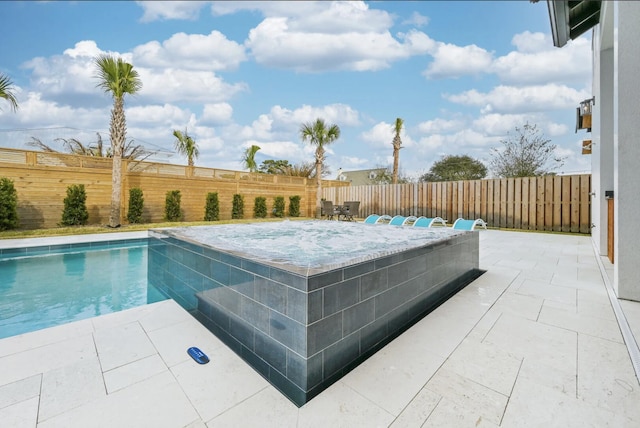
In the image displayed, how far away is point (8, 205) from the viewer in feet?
23.6

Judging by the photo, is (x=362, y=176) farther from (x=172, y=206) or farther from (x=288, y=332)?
(x=288, y=332)

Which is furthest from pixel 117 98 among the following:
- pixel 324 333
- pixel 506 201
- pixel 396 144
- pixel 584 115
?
pixel 506 201

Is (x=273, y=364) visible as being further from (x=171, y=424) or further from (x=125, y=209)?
(x=125, y=209)

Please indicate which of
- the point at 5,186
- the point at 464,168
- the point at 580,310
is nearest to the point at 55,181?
the point at 5,186

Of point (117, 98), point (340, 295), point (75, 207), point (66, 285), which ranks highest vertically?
point (117, 98)

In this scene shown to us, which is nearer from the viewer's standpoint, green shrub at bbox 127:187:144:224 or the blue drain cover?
the blue drain cover

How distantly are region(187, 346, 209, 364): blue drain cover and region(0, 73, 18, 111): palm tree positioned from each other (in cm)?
741

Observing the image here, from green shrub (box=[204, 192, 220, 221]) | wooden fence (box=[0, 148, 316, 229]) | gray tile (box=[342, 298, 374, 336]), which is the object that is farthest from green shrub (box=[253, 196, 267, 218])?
gray tile (box=[342, 298, 374, 336])

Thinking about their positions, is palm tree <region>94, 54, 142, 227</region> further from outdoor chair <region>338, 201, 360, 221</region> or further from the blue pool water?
outdoor chair <region>338, 201, 360, 221</region>

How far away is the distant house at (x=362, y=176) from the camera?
24175mm

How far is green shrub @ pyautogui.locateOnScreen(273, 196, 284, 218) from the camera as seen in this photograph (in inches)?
529

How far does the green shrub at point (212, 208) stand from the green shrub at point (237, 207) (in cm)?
85

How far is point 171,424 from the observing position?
1250 millimetres

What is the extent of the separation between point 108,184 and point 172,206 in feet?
6.51
